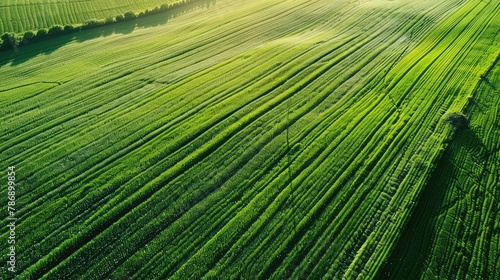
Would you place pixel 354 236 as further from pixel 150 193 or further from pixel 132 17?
pixel 132 17

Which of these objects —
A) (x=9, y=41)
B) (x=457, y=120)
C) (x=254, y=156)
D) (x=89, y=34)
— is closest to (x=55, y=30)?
(x=89, y=34)

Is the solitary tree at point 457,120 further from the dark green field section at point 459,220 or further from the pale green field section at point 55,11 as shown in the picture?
the pale green field section at point 55,11

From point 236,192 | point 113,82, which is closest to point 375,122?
point 236,192

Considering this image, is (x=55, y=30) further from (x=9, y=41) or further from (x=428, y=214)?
(x=428, y=214)

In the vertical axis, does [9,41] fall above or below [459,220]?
above

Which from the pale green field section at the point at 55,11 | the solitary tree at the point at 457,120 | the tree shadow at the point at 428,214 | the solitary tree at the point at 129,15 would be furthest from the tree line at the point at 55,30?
the tree shadow at the point at 428,214

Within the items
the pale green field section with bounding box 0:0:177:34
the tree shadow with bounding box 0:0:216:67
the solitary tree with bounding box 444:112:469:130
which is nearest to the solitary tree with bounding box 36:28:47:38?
the tree shadow with bounding box 0:0:216:67

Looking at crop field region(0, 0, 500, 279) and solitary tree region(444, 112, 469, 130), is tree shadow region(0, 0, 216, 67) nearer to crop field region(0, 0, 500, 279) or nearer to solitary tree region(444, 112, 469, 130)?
crop field region(0, 0, 500, 279)
